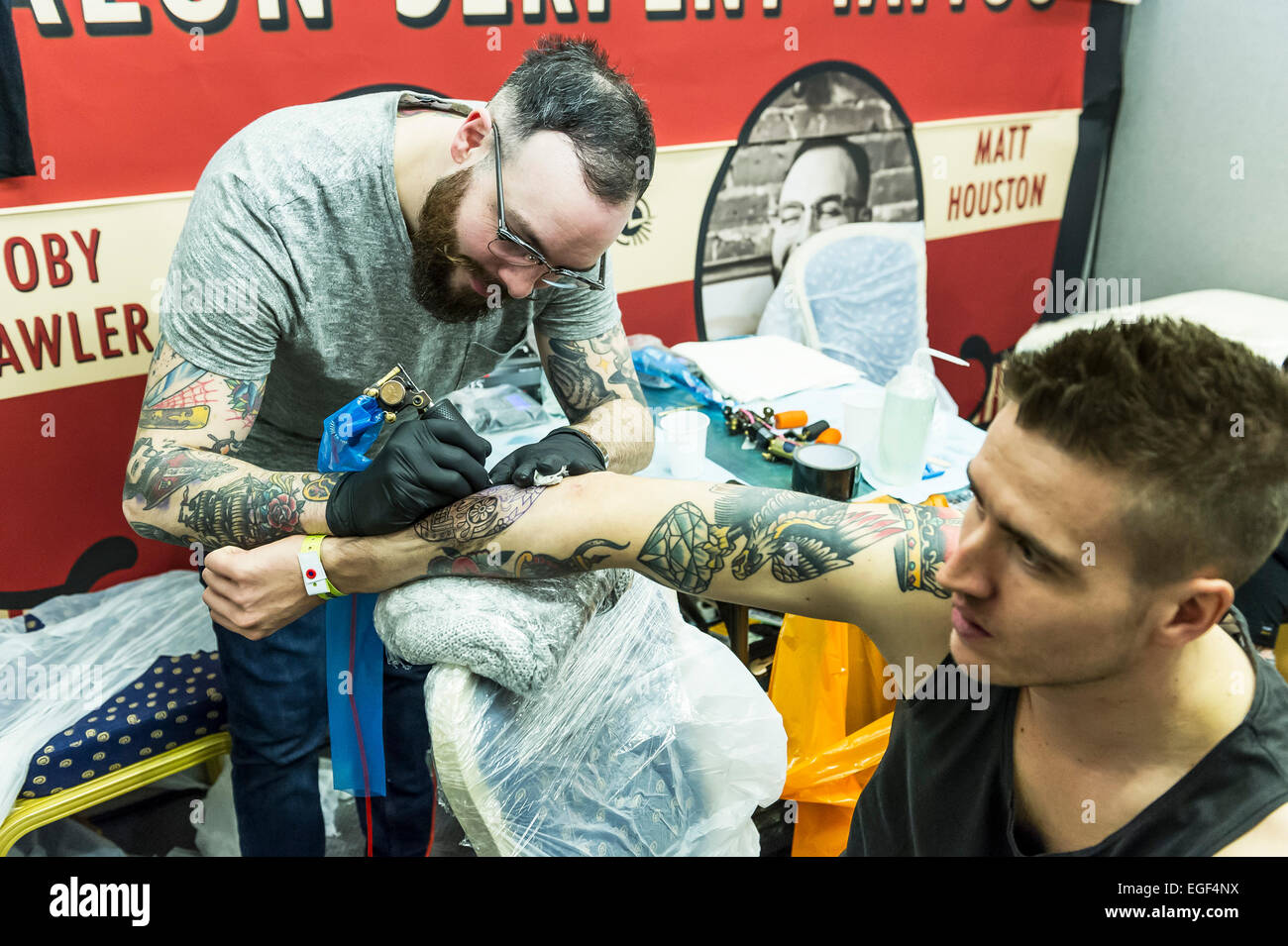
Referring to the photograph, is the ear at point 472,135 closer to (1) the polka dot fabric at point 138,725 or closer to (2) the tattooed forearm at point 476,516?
(2) the tattooed forearm at point 476,516

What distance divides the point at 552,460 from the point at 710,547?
265mm

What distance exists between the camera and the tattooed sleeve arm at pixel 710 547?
1.09 meters

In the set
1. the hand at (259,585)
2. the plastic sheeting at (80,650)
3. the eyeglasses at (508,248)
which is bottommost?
the plastic sheeting at (80,650)

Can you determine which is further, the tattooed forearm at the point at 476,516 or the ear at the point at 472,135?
the ear at the point at 472,135

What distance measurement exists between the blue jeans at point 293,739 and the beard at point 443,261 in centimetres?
58

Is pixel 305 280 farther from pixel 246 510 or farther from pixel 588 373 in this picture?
pixel 588 373

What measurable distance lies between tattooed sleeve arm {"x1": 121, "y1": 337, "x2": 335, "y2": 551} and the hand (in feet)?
0.16

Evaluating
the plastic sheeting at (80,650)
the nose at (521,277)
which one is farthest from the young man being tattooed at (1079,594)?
the plastic sheeting at (80,650)

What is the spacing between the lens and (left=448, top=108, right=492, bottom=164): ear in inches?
53.2

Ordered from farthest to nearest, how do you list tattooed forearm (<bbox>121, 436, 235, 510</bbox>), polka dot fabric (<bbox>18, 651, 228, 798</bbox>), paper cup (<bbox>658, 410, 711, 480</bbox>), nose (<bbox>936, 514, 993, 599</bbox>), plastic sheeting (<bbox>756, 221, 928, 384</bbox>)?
plastic sheeting (<bbox>756, 221, 928, 384</bbox>) → paper cup (<bbox>658, 410, 711, 480</bbox>) → polka dot fabric (<bbox>18, 651, 228, 798</bbox>) → tattooed forearm (<bbox>121, 436, 235, 510</bbox>) → nose (<bbox>936, 514, 993, 599</bbox>)

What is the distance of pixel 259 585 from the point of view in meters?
1.20

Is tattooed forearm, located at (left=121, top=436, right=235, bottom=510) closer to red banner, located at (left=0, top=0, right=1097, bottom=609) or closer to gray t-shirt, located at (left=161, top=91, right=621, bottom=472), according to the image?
gray t-shirt, located at (left=161, top=91, right=621, bottom=472)

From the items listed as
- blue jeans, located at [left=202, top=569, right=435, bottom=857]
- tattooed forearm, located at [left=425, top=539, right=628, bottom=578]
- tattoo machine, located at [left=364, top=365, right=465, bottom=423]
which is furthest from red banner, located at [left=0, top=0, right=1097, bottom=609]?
tattooed forearm, located at [left=425, top=539, right=628, bottom=578]
